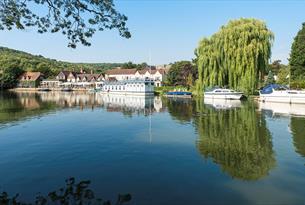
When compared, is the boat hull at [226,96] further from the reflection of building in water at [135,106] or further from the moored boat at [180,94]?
the moored boat at [180,94]

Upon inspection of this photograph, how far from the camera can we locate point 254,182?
11.1 m

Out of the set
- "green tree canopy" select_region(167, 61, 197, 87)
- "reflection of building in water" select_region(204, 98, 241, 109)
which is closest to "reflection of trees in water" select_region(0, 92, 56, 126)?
"reflection of building in water" select_region(204, 98, 241, 109)

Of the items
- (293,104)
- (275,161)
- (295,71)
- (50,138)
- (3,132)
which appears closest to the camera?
(275,161)

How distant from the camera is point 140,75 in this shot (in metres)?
111

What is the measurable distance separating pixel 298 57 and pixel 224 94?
21.4 metres

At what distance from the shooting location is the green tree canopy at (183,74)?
81181 millimetres

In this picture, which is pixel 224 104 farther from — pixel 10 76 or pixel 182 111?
pixel 10 76

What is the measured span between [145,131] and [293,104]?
2759 centimetres

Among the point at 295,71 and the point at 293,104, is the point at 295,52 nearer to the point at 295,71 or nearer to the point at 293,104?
the point at 295,71

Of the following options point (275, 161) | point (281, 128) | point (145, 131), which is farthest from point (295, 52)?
point (275, 161)

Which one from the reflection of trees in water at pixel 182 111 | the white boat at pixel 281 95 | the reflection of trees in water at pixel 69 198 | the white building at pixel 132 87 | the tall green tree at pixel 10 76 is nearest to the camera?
the reflection of trees in water at pixel 69 198

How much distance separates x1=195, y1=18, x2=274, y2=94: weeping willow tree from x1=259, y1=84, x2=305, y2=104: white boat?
2.44m

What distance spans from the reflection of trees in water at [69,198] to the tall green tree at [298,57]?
57.2 metres

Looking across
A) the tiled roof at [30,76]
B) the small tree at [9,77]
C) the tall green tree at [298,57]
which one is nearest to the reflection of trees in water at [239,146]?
the tall green tree at [298,57]
